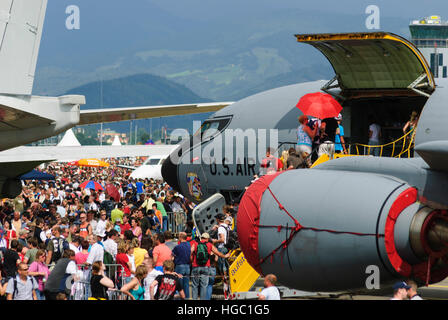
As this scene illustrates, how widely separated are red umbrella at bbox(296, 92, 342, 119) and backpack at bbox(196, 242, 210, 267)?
367 cm

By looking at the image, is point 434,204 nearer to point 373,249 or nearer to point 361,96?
point 373,249

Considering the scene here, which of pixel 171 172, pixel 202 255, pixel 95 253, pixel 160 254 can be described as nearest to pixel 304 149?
pixel 202 255

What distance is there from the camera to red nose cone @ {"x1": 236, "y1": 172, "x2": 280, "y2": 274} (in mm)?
12688

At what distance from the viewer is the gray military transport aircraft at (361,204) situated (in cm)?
1122

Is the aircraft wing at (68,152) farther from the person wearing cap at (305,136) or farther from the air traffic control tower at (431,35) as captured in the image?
the air traffic control tower at (431,35)

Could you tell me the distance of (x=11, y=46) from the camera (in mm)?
15148

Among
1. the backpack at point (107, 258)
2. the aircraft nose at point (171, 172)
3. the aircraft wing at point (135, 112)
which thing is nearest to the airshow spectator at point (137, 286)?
the backpack at point (107, 258)

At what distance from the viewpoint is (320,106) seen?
610 inches

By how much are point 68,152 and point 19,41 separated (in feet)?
89.1

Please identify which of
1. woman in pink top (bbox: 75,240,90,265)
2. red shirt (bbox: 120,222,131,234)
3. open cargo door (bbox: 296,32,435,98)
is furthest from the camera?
red shirt (bbox: 120,222,131,234)

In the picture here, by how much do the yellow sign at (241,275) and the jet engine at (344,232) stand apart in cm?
266

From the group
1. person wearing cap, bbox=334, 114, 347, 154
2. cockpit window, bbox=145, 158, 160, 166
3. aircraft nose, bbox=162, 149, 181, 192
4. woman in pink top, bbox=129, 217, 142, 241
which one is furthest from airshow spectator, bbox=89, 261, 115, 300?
cockpit window, bbox=145, 158, 160, 166

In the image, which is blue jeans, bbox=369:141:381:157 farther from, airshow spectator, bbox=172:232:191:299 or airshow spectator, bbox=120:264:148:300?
airshow spectator, bbox=120:264:148:300

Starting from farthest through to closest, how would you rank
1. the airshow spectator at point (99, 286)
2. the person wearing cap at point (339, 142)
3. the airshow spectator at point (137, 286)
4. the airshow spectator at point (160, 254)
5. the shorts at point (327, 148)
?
the person wearing cap at point (339, 142) < the shorts at point (327, 148) < the airshow spectator at point (160, 254) < the airshow spectator at point (99, 286) < the airshow spectator at point (137, 286)
